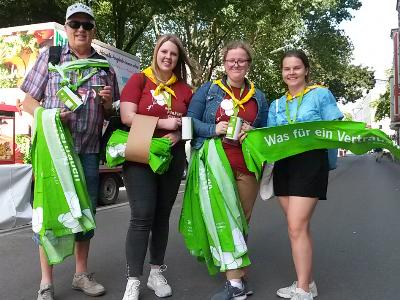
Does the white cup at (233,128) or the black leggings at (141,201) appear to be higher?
the white cup at (233,128)

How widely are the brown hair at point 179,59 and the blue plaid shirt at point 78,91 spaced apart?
400mm

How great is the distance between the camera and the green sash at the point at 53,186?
10.9 feet

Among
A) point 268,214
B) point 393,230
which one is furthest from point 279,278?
point 268,214

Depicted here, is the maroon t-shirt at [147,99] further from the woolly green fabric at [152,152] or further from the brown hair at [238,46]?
the brown hair at [238,46]

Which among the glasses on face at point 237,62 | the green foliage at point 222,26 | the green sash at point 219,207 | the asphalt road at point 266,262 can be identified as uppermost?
the green foliage at point 222,26

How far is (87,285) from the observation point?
3.71 m

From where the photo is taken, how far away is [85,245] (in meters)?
3.77

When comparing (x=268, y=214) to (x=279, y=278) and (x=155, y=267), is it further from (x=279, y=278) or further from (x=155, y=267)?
(x=155, y=267)

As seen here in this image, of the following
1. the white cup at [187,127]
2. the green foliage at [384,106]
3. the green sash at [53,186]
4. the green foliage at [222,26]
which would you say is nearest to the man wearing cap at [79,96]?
the green sash at [53,186]

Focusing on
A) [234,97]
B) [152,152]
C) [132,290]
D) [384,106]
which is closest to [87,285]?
[132,290]

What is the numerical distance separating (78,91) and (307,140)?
166 centimetres

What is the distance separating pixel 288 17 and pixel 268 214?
15485 mm

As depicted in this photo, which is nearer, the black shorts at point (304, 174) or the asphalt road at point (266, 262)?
the black shorts at point (304, 174)

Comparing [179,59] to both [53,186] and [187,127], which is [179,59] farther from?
[53,186]
